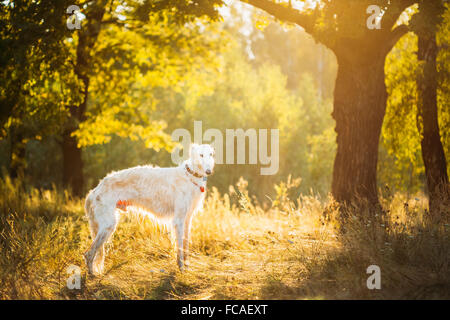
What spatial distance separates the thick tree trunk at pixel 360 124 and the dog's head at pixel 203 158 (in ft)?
9.66

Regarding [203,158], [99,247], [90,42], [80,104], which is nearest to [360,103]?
[203,158]

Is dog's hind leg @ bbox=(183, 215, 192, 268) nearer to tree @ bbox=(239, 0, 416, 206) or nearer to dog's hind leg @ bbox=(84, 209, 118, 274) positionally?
dog's hind leg @ bbox=(84, 209, 118, 274)

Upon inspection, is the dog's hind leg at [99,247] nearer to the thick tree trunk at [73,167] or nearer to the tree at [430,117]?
the tree at [430,117]

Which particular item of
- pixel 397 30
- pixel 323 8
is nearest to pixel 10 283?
pixel 323 8

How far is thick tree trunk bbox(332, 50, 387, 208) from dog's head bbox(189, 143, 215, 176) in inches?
116

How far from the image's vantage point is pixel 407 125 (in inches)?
391

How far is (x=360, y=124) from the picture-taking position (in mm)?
7344

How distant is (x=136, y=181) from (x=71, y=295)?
169 centimetres

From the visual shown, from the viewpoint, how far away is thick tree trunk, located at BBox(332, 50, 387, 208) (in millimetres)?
7332

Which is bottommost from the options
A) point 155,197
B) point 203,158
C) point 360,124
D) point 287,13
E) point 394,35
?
point 155,197

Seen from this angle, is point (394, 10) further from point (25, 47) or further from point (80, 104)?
point (80, 104)

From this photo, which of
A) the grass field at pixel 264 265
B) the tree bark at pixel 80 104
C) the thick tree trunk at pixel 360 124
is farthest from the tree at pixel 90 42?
the grass field at pixel 264 265

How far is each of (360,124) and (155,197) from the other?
3.79 m

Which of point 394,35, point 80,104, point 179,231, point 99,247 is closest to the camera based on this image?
point 99,247
